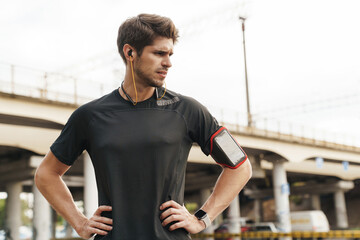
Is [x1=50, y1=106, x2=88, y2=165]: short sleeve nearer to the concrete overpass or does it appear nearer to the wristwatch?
the wristwatch

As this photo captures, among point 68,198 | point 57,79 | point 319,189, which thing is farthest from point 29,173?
point 57,79

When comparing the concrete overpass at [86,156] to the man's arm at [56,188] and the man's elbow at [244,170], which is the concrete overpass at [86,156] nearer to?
the man's arm at [56,188]

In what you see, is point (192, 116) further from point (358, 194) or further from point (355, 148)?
point (358, 194)

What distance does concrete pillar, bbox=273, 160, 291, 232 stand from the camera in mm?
35562

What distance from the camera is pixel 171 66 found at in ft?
8.05

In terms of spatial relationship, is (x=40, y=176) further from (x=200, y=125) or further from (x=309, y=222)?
(x=309, y=222)

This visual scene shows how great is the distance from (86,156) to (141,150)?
2467 cm

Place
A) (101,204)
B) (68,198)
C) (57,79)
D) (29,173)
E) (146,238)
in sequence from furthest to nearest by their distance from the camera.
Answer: (57,79) → (29,173) → (68,198) → (101,204) → (146,238)

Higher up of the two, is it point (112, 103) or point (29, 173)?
point (29, 173)

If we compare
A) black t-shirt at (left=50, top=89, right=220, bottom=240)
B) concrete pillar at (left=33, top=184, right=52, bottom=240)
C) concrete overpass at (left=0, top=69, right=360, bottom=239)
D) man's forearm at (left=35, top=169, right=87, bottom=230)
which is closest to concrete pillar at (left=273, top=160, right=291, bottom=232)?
concrete overpass at (left=0, top=69, right=360, bottom=239)

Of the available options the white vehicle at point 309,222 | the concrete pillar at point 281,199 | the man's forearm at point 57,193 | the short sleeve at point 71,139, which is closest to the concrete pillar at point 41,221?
the concrete pillar at point 281,199

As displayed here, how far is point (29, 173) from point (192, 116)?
2707 centimetres

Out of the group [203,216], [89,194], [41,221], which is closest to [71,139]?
[203,216]

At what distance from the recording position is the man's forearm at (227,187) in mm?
2502
